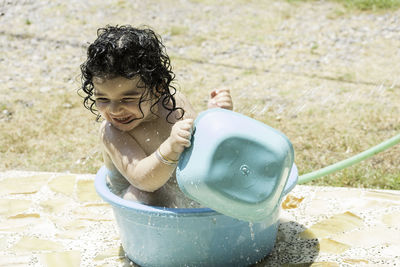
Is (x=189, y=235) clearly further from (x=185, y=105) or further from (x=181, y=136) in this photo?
(x=185, y=105)

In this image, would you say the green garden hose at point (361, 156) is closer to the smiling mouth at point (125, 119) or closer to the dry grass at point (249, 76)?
the dry grass at point (249, 76)

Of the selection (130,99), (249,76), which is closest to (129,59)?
(130,99)

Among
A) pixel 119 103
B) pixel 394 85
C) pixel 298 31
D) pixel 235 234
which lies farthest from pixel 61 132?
pixel 298 31

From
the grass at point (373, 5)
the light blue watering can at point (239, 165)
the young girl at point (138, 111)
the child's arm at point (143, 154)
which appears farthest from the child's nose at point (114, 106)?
the grass at point (373, 5)

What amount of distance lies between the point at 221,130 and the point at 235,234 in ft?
1.49

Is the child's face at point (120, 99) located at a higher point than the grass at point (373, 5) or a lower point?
higher

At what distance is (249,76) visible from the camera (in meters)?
4.79

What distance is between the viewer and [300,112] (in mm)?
3973

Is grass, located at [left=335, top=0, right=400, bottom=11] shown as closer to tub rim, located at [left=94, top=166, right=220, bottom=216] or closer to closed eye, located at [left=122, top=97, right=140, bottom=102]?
closed eye, located at [left=122, top=97, right=140, bottom=102]

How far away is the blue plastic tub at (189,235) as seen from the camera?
1.90m

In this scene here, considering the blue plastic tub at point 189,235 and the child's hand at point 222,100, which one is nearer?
the blue plastic tub at point 189,235

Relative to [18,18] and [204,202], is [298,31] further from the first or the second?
[204,202]

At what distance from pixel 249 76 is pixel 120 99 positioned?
2894mm

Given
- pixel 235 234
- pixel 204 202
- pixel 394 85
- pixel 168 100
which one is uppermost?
pixel 168 100
